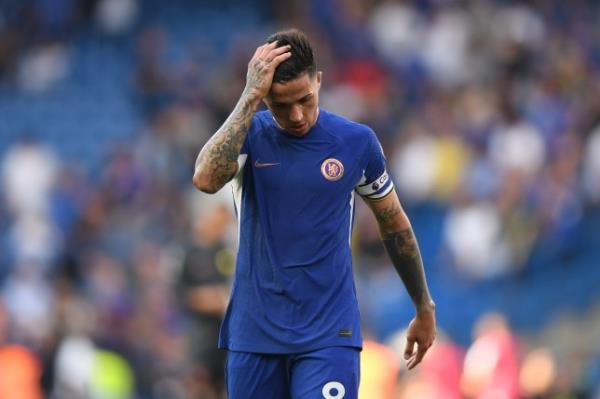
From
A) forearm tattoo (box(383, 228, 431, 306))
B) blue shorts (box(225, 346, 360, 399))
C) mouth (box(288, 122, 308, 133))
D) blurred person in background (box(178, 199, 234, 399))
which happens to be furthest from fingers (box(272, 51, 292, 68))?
blurred person in background (box(178, 199, 234, 399))

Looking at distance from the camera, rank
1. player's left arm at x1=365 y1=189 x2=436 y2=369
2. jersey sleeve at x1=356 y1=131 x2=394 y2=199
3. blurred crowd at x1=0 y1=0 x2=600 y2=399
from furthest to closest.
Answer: blurred crowd at x1=0 y1=0 x2=600 y2=399 → player's left arm at x1=365 y1=189 x2=436 y2=369 → jersey sleeve at x1=356 y1=131 x2=394 y2=199

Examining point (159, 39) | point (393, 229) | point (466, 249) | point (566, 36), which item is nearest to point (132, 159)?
point (159, 39)

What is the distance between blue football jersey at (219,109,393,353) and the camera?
19.5ft

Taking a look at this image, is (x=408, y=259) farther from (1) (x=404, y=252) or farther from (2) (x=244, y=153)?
(2) (x=244, y=153)

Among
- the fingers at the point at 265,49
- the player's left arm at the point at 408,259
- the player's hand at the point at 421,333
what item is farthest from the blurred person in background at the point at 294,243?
the player's hand at the point at 421,333

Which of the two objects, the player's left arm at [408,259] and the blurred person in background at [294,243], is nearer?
the blurred person in background at [294,243]

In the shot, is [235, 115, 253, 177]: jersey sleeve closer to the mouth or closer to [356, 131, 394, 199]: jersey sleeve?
the mouth

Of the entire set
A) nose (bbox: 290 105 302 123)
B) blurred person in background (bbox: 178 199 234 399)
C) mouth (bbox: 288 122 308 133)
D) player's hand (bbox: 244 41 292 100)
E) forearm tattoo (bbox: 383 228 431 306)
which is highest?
A: player's hand (bbox: 244 41 292 100)

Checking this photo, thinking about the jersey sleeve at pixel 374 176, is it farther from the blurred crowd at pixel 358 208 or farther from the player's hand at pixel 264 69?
the blurred crowd at pixel 358 208

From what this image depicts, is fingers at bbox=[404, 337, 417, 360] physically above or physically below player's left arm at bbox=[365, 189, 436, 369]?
below

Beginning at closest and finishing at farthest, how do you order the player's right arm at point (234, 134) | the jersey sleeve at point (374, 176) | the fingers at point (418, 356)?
the player's right arm at point (234, 134) < the jersey sleeve at point (374, 176) < the fingers at point (418, 356)

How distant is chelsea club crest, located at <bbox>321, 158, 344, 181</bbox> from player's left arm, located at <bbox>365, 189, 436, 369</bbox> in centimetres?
30

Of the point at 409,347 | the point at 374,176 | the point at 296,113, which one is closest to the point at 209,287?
the point at 409,347

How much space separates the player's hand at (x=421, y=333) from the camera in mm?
6395
